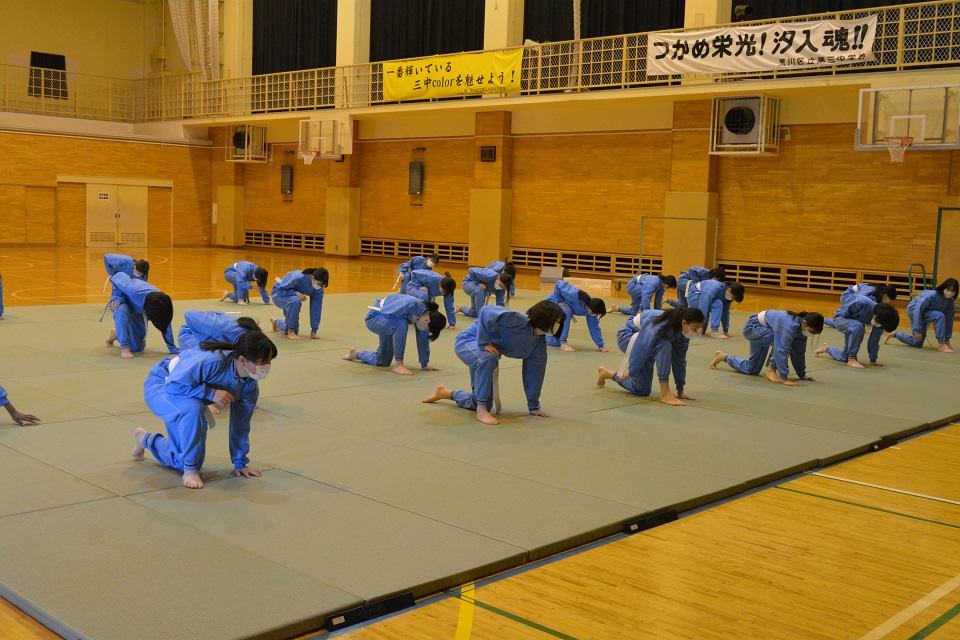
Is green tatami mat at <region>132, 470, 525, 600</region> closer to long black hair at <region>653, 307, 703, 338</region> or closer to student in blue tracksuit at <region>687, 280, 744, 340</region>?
long black hair at <region>653, 307, 703, 338</region>

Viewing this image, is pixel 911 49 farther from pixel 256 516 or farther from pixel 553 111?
pixel 256 516

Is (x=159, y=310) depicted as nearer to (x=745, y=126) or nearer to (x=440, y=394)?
(x=440, y=394)

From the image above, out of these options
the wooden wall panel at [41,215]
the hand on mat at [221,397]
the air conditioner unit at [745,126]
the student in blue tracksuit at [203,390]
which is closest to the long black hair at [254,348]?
the student in blue tracksuit at [203,390]

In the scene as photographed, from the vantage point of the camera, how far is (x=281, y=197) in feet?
104

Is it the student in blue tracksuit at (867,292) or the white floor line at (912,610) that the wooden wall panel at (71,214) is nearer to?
the student in blue tracksuit at (867,292)

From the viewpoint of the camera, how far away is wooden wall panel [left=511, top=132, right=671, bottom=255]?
23016 mm

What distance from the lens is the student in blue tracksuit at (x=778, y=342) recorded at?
31.8 feet

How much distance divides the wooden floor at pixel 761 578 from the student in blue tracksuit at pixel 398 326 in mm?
3660

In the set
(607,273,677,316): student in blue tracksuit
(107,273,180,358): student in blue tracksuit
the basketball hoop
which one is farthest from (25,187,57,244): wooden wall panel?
the basketball hoop

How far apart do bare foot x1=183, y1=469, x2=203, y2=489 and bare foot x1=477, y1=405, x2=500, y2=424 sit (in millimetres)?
2684

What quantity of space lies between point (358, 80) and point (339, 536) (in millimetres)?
23974

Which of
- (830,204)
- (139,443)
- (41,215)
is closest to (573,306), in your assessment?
(139,443)

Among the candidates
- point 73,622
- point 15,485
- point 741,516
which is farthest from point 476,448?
point 73,622

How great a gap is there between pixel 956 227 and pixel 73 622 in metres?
17.7
